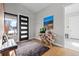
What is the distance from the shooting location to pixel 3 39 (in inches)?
64.3

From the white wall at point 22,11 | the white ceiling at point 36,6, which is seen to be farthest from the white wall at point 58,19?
the white wall at point 22,11

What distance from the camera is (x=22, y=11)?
1.67 metres

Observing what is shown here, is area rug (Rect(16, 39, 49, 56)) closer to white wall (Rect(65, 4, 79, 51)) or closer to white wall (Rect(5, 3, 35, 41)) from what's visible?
white wall (Rect(5, 3, 35, 41))

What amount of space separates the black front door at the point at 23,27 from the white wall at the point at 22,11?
0.16 ft

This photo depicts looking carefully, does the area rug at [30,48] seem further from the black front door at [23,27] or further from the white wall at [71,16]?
the white wall at [71,16]

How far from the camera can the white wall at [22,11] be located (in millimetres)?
1625

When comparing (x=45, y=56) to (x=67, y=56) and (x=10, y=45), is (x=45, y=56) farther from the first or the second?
(x=10, y=45)

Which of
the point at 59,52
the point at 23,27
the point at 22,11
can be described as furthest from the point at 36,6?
the point at 59,52

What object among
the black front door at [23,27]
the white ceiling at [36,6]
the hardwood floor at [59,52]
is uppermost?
the white ceiling at [36,6]

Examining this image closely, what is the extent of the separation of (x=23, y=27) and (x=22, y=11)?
0.26 meters

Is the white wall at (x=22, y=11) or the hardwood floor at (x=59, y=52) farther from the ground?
the white wall at (x=22, y=11)

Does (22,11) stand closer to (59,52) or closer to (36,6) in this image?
(36,6)

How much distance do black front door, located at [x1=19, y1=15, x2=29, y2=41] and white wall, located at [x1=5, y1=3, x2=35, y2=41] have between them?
0.05 m

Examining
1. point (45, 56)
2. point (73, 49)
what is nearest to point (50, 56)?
point (45, 56)
